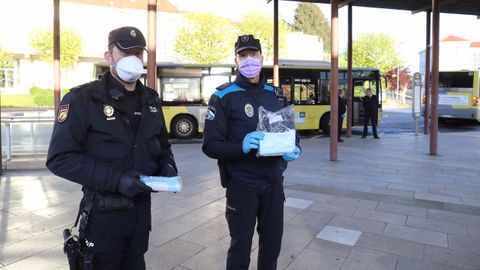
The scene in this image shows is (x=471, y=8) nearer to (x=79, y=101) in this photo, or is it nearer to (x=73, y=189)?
(x=73, y=189)

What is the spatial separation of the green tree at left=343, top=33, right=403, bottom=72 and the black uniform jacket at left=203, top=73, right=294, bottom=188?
51.4 metres

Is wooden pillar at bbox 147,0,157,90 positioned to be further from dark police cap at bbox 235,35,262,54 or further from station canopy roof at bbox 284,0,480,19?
station canopy roof at bbox 284,0,480,19

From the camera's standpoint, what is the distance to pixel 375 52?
170ft

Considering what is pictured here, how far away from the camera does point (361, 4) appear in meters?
13.2

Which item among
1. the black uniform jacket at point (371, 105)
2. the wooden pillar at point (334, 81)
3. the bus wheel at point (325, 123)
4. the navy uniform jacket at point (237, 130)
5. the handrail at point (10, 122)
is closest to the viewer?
the navy uniform jacket at point (237, 130)

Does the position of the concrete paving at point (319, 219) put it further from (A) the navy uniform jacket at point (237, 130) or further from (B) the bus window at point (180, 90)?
(B) the bus window at point (180, 90)

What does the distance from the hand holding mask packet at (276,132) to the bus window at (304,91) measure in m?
13.6

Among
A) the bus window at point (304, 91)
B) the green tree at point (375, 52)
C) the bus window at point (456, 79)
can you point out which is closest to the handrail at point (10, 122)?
the bus window at point (304, 91)

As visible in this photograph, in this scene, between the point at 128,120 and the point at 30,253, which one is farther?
the point at 30,253

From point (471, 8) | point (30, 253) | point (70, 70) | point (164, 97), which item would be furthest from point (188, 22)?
point (30, 253)

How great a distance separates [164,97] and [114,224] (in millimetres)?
13216

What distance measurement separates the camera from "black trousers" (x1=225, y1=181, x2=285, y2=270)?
9.05ft

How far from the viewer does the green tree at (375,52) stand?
51.9 meters

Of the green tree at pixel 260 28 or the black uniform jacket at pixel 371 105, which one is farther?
the green tree at pixel 260 28
